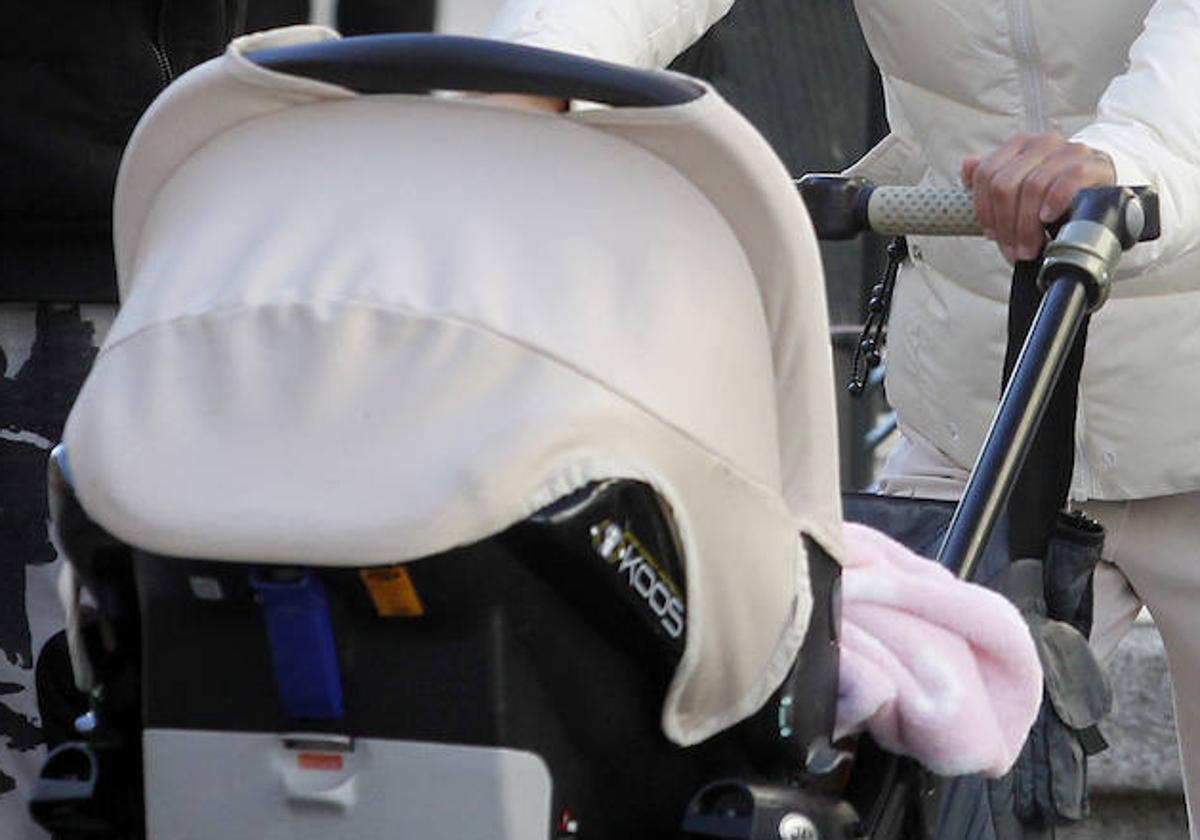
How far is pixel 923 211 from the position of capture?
2.90 m

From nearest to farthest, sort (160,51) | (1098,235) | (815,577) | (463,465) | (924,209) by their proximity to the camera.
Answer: (463,465), (815,577), (1098,235), (924,209), (160,51)

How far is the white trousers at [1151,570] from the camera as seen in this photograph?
341 centimetres

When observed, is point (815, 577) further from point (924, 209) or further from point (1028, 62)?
point (1028, 62)

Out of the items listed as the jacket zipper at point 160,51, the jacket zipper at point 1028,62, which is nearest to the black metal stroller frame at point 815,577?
the jacket zipper at point 1028,62

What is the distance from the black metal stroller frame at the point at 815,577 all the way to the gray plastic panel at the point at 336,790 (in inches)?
3.0

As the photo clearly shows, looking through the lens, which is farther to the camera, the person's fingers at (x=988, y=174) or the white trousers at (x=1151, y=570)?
the white trousers at (x=1151, y=570)

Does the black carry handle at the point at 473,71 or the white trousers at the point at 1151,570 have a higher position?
the black carry handle at the point at 473,71

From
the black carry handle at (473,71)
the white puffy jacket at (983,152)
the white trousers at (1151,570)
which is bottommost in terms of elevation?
the white trousers at (1151,570)

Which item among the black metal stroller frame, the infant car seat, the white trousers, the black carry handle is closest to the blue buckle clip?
the infant car seat

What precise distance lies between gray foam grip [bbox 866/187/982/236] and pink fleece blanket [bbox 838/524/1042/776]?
0.56 m

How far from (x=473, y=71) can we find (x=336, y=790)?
587mm

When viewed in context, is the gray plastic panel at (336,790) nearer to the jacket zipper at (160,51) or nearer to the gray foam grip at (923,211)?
the gray foam grip at (923,211)

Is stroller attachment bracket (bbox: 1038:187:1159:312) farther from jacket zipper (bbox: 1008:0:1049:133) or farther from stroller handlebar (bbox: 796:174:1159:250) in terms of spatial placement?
jacket zipper (bbox: 1008:0:1049:133)

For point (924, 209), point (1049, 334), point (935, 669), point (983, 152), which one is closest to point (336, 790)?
point (935, 669)
